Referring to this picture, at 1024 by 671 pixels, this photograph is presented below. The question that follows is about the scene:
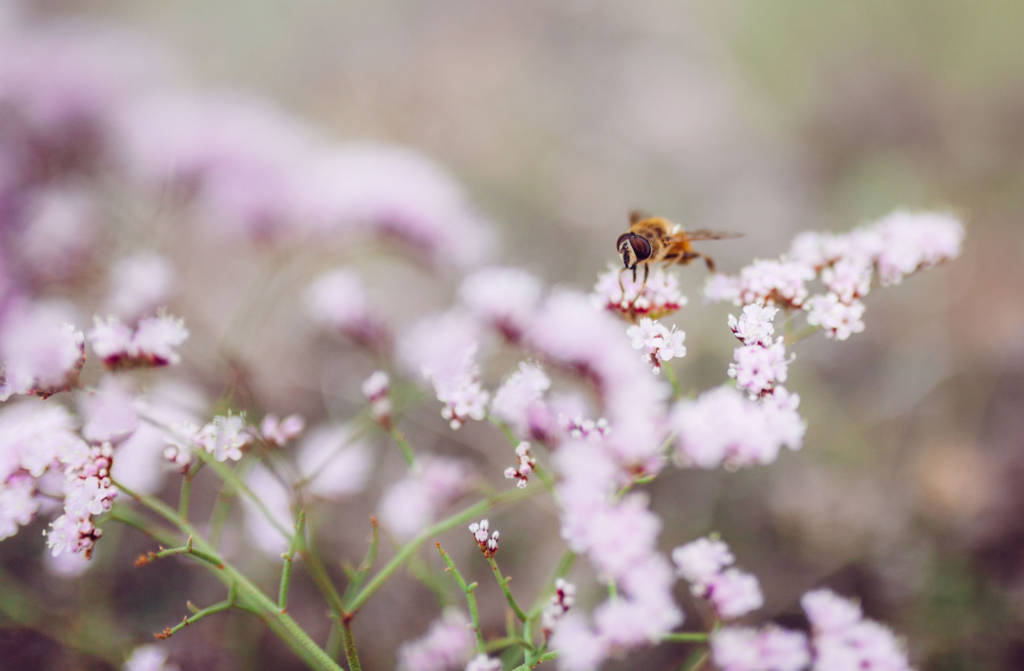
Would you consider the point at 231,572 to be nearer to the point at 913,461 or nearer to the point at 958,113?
the point at 913,461

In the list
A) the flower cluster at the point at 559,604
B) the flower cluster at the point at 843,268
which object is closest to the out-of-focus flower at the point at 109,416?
the flower cluster at the point at 559,604

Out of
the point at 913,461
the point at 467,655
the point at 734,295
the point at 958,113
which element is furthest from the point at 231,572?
the point at 958,113

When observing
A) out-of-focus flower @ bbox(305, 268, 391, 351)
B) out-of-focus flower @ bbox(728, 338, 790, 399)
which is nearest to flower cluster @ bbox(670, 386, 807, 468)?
out-of-focus flower @ bbox(728, 338, 790, 399)

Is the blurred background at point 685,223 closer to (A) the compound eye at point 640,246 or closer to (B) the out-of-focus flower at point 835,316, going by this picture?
(A) the compound eye at point 640,246

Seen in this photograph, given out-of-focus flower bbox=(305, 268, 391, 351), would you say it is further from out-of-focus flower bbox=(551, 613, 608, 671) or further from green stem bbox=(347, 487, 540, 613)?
out-of-focus flower bbox=(551, 613, 608, 671)

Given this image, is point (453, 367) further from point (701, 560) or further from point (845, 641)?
point (845, 641)
